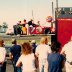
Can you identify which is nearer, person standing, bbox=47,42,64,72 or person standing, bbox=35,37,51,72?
person standing, bbox=47,42,64,72

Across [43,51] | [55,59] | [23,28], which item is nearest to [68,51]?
[55,59]

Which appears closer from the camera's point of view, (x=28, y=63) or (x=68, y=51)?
(x=28, y=63)

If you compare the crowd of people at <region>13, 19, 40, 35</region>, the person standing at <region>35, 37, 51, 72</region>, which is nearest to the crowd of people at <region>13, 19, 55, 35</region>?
the crowd of people at <region>13, 19, 40, 35</region>

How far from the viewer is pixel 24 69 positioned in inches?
432

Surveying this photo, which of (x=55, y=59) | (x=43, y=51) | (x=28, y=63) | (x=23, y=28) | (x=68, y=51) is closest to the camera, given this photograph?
(x=55, y=59)

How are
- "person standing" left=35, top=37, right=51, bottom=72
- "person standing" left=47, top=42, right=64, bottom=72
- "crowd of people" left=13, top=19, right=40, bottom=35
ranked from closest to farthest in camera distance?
"person standing" left=47, top=42, right=64, bottom=72, "person standing" left=35, top=37, right=51, bottom=72, "crowd of people" left=13, top=19, right=40, bottom=35

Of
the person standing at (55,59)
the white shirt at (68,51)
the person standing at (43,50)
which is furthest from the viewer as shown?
the person standing at (43,50)

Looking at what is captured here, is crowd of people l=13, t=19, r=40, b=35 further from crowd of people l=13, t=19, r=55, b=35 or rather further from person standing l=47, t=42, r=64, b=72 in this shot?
person standing l=47, t=42, r=64, b=72

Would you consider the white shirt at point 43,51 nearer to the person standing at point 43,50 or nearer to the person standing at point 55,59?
the person standing at point 43,50

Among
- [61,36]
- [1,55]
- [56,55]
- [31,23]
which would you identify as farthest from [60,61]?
[31,23]

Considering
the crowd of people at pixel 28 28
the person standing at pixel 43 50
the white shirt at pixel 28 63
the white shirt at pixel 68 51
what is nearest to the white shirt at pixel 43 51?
the person standing at pixel 43 50

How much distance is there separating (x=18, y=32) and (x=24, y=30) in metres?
0.53

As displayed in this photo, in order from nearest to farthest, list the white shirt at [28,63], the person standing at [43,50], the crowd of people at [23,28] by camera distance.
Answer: the white shirt at [28,63] < the person standing at [43,50] < the crowd of people at [23,28]

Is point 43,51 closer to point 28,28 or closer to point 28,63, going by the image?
point 28,63
